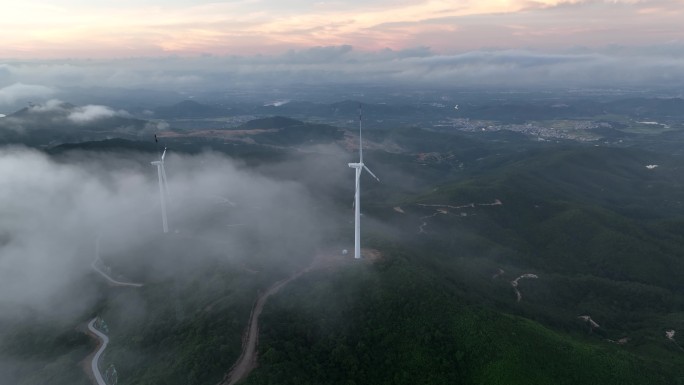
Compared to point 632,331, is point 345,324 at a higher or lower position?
higher

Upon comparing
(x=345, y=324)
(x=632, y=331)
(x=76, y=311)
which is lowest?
(x=632, y=331)

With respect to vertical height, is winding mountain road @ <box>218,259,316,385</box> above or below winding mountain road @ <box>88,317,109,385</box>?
above

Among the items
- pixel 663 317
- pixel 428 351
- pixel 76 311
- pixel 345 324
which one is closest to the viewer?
pixel 428 351

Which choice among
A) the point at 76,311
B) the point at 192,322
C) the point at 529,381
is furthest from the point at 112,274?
the point at 529,381

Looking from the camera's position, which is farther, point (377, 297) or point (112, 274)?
point (112, 274)

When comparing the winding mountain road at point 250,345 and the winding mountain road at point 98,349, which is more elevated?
the winding mountain road at point 250,345

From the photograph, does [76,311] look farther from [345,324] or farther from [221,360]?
[345,324]

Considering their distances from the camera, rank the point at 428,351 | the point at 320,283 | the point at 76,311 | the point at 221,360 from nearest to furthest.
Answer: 1. the point at 221,360
2. the point at 428,351
3. the point at 320,283
4. the point at 76,311

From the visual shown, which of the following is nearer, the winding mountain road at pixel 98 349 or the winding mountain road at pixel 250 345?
the winding mountain road at pixel 250 345

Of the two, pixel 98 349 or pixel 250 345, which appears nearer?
pixel 250 345

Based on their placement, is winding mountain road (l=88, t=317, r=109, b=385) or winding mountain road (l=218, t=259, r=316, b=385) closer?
winding mountain road (l=218, t=259, r=316, b=385)

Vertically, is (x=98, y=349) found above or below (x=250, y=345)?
below
